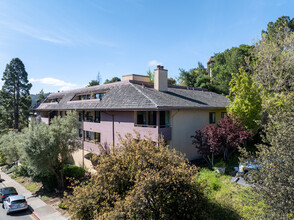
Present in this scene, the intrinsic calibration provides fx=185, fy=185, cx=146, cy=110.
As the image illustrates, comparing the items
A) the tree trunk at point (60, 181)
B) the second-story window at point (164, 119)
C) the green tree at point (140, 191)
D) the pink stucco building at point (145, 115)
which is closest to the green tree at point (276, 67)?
the pink stucco building at point (145, 115)

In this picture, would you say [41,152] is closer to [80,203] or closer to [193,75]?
[80,203]

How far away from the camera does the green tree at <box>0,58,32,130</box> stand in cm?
4341

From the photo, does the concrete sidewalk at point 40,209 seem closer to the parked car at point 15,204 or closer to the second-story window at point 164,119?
the parked car at point 15,204

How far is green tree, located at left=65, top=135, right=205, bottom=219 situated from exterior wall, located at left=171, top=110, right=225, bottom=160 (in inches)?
330

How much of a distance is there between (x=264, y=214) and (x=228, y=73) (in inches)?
1346

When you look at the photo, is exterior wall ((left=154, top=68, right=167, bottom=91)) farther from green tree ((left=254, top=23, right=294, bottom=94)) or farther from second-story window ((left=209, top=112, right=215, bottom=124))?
green tree ((left=254, top=23, right=294, bottom=94))

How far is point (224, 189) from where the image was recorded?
1300 cm

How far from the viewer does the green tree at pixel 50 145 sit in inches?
749

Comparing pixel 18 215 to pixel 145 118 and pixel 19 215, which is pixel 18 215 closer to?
pixel 19 215

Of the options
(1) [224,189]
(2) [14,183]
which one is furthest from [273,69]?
(2) [14,183]

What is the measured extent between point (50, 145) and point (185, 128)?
14187 millimetres

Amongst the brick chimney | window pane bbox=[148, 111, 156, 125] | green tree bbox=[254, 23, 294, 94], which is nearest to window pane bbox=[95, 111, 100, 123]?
the brick chimney

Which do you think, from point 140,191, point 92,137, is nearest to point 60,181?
point 92,137

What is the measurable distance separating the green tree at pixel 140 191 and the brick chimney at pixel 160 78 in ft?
44.0
